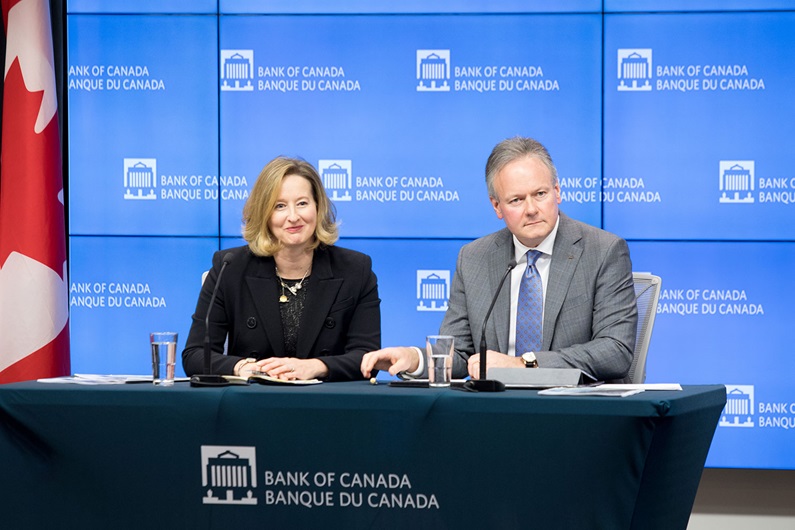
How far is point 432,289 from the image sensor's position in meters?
4.33

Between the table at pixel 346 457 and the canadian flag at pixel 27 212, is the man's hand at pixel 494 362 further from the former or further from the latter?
the canadian flag at pixel 27 212

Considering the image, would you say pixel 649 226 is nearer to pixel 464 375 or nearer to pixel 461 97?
pixel 461 97


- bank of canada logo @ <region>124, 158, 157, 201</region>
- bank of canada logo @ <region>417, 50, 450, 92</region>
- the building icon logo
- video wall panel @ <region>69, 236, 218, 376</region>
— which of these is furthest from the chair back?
bank of canada logo @ <region>124, 158, 157, 201</region>

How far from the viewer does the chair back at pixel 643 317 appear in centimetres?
299

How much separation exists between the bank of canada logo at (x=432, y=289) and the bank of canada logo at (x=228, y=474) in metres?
2.26

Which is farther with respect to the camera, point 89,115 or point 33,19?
point 89,115

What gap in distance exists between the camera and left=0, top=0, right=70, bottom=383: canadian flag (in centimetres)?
399

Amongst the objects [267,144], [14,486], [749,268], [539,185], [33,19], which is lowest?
[14,486]

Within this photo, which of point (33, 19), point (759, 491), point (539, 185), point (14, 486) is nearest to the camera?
point (14, 486)

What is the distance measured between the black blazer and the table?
26.7 inches

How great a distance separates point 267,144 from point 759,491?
2.80 metres

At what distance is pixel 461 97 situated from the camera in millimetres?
4301

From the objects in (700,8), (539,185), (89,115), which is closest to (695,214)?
(700,8)

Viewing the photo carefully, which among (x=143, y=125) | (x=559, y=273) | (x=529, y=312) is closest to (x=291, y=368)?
(x=529, y=312)
